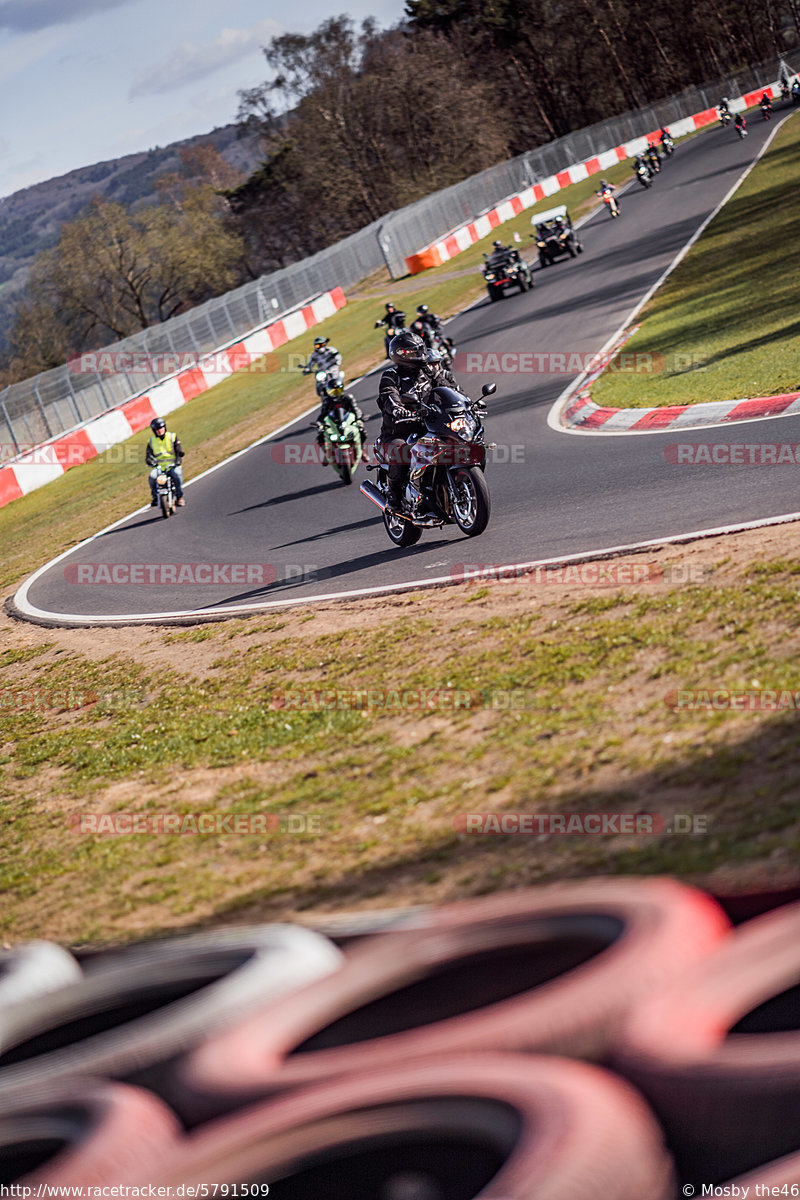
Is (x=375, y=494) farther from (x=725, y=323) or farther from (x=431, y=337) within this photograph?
(x=431, y=337)

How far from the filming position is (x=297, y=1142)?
3.17 metres

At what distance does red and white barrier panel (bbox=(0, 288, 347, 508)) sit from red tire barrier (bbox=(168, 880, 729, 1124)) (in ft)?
95.7

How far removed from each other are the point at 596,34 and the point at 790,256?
279 ft

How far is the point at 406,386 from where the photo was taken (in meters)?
11.7

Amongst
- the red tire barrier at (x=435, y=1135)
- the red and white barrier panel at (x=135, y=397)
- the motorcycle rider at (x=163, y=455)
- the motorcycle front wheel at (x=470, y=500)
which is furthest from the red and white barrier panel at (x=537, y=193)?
the red tire barrier at (x=435, y=1135)

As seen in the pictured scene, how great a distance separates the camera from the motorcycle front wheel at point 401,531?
495 inches

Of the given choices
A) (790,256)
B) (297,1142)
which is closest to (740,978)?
(297,1142)

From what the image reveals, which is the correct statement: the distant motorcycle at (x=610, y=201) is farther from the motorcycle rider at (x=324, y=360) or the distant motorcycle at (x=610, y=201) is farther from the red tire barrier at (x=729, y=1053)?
the red tire barrier at (x=729, y=1053)

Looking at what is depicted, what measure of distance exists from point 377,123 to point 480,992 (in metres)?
82.0

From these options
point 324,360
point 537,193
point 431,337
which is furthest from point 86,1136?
point 537,193

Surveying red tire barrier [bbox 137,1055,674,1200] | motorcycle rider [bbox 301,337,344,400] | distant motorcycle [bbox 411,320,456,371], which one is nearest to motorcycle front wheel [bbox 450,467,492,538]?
motorcycle rider [bbox 301,337,344,400]

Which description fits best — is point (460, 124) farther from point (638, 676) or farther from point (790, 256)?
point (638, 676)

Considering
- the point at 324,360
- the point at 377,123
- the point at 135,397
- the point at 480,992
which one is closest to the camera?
the point at 480,992

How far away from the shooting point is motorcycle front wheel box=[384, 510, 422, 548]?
1258 cm
